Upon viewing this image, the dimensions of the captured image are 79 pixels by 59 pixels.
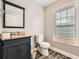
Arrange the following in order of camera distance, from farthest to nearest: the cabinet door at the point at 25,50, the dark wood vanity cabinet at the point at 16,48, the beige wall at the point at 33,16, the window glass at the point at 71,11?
1. the beige wall at the point at 33,16
2. the window glass at the point at 71,11
3. the cabinet door at the point at 25,50
4. the dark wood vanity cabinet at the point at 16,48

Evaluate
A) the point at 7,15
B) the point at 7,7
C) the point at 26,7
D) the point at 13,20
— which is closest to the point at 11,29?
the point at 13,20

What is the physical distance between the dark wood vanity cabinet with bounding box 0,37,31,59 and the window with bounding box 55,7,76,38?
1658 mm

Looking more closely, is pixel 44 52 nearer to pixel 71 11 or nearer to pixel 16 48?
pixel 16 48

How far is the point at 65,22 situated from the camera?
3.49m

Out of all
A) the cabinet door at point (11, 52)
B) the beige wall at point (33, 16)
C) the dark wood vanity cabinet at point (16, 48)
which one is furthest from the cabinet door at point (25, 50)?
the beige wall at point (33, 16)

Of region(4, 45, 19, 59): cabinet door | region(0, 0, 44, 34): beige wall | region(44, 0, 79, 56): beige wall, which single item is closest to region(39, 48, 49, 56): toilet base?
region(44, 0, 79, 56): beige wall

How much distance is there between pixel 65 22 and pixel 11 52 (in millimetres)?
2458

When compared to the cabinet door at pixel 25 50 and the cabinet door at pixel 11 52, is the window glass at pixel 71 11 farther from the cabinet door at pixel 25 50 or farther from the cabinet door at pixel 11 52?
the cabinet door at pixel 11 52

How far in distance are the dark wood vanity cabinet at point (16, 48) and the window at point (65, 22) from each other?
5.44 ft

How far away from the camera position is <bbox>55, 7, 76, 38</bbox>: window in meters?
3.13

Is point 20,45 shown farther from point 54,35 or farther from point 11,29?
point 54,35

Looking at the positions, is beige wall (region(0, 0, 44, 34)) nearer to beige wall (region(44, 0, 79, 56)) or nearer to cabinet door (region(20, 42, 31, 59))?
beige wall (region(44, 0, 79, 56))

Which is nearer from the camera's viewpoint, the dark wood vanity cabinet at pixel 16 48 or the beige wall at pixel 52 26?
the dark wood vanity cabinet at pixel 16 48

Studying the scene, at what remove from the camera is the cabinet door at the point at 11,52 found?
1.82m
